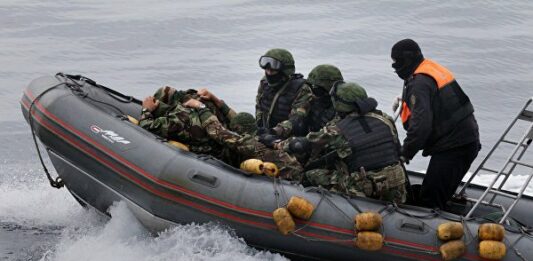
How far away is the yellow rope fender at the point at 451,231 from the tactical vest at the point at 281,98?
1.99 m

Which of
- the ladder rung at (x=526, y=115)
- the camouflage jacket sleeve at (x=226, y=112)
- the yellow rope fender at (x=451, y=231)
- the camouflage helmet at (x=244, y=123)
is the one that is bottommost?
the yellow rope fender at (x=451, y=231)

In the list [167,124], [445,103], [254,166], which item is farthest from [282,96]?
[445,103]

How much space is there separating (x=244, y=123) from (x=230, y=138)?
0.49 feet

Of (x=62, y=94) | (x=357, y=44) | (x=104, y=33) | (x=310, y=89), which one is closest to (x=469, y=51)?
(x=357, y=44)

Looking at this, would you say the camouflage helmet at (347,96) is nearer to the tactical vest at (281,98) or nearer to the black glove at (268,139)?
the black glove at (268,139)

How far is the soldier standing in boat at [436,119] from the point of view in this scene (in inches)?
272

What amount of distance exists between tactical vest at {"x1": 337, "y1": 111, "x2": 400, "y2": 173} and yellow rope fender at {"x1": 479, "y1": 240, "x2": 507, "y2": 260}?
813 mm

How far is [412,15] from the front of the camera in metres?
18.4

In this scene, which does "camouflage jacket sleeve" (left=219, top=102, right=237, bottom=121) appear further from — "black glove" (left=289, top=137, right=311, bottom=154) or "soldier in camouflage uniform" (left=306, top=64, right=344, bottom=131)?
"black glove" (left=289, top=137, right=311, bottom=154)

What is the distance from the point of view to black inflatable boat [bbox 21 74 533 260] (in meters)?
6.71

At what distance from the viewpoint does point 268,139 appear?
7.45 metres

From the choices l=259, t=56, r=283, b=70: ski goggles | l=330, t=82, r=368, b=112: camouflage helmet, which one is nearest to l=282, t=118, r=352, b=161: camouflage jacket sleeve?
l=330, t=82, r=368, b=112: camouflage helmet

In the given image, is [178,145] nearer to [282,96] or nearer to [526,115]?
[282,96]

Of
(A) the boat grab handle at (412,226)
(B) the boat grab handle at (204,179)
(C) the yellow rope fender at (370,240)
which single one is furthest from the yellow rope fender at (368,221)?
(B) the boat grab handle at (204,179)
